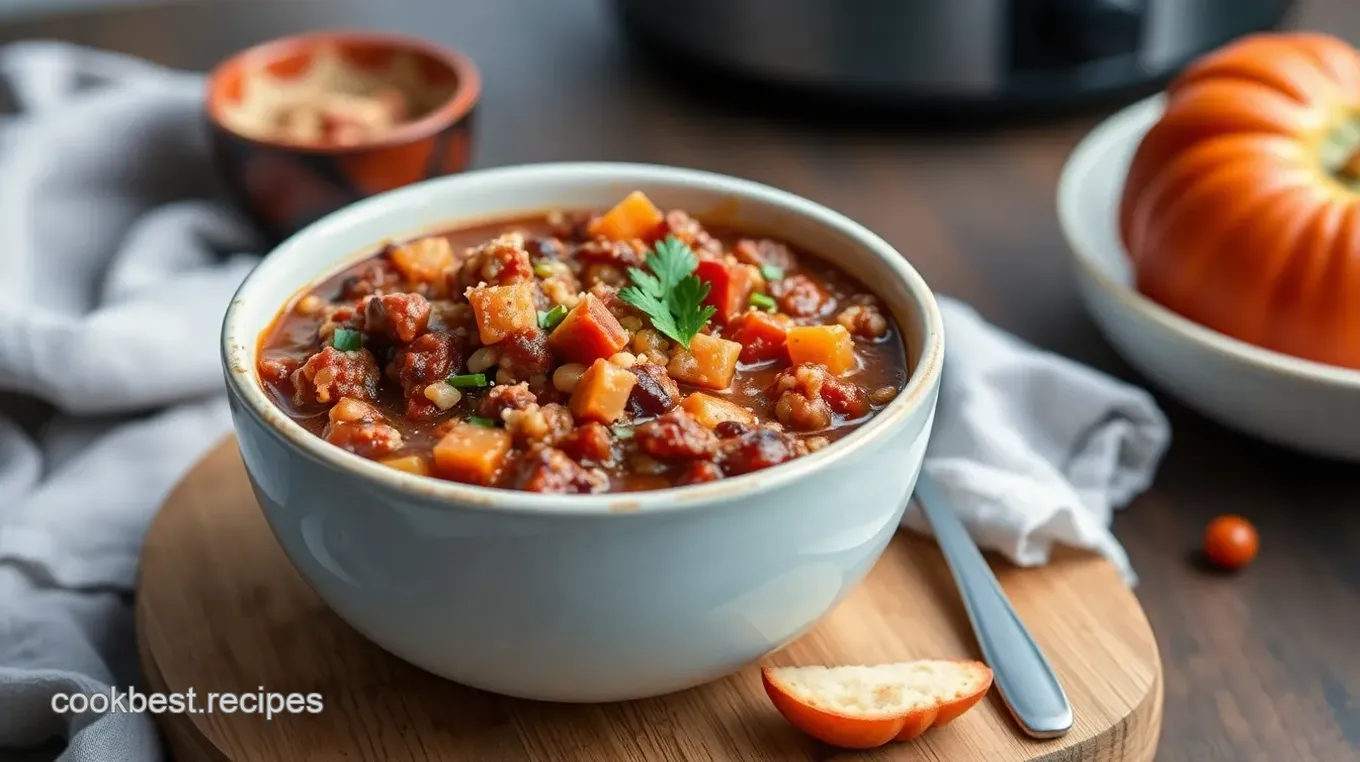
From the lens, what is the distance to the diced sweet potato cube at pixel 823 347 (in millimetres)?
2178

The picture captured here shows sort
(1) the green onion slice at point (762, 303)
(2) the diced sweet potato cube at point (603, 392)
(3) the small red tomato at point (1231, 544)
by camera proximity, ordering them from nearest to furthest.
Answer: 1. (2) the diced sweet potato cube at point (603, 392)
2. (1) the green onion slice at point (762, 303)
3. (3) the small red tomato at point (1231, 544)

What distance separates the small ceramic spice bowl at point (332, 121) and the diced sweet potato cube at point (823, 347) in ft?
5.47

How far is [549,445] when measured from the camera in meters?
1.95

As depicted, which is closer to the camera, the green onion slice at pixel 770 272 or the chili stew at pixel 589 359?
the chili stew at pixel 589 359

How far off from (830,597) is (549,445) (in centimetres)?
48

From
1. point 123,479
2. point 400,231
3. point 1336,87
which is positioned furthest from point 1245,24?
point 123,479

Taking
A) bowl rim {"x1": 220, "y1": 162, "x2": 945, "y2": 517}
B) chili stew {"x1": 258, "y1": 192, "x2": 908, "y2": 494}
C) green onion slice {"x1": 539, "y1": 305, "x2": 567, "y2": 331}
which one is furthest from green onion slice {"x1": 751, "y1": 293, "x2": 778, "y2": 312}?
green onion slice {"x1": 539, "y1": 305, "x2": 567, "y2": 331}

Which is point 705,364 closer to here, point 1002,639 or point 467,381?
point 467,381

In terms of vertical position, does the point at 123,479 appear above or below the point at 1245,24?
below

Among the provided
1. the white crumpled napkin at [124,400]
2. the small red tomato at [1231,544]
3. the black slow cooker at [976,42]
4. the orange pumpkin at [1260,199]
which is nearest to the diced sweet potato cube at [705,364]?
the white crumpled napkin at [124,400]

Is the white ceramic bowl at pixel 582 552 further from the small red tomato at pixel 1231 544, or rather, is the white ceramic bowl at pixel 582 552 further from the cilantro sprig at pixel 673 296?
the small red tomato at pixel 1231 544

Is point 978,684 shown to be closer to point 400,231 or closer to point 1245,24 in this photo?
point 400,231

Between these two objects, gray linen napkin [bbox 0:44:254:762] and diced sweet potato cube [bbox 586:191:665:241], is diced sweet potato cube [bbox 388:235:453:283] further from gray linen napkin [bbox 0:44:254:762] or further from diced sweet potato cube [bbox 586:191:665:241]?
gray linen napkin [bbox 0:44:254:762]

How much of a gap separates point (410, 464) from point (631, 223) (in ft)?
2.50
